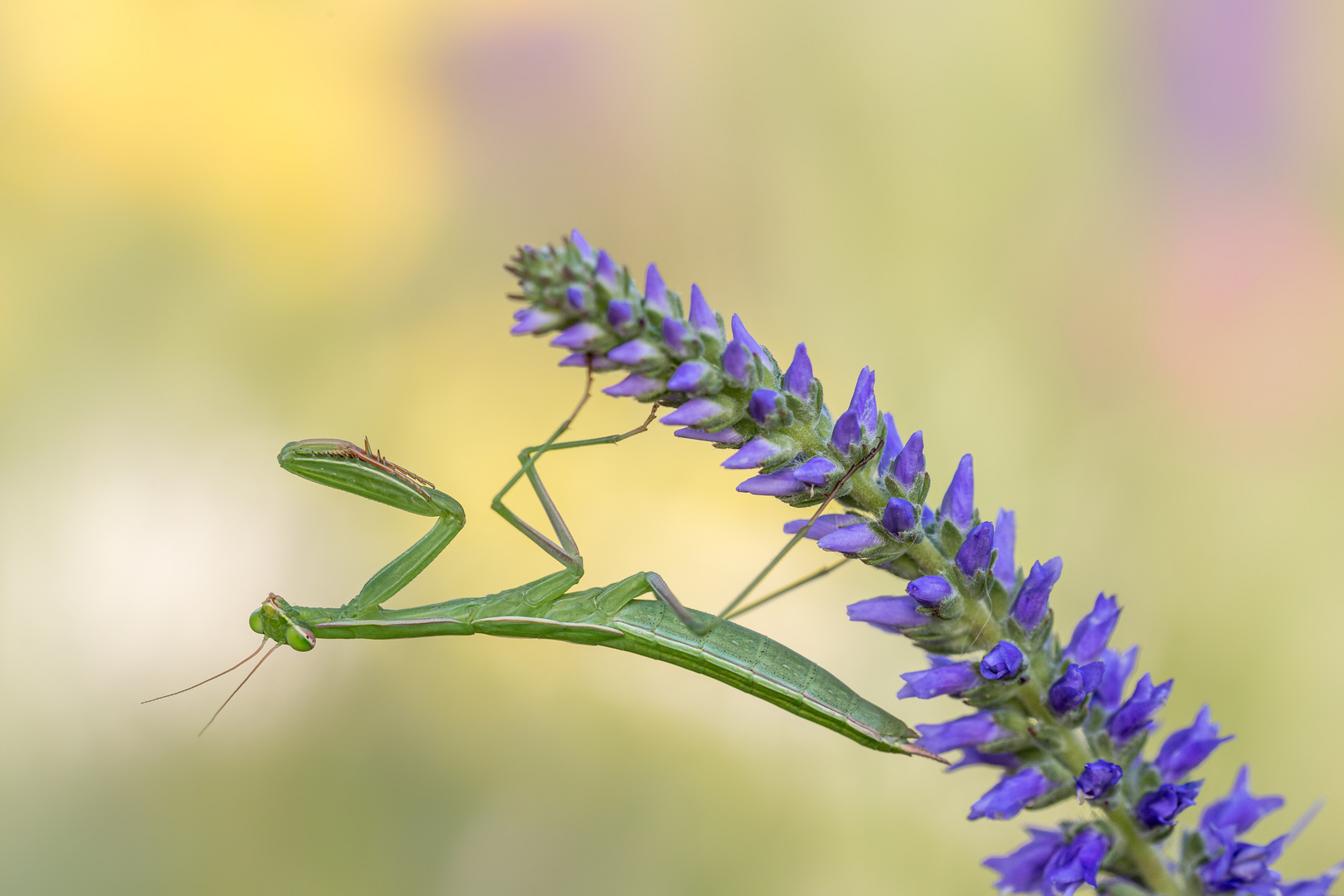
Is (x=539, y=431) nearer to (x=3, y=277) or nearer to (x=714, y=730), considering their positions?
(x=714, y=730)

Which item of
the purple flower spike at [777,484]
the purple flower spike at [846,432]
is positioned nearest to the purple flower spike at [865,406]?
the purple flower spike at [846,432]

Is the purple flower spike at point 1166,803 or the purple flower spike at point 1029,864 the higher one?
the purple flower spike at point 1166,803

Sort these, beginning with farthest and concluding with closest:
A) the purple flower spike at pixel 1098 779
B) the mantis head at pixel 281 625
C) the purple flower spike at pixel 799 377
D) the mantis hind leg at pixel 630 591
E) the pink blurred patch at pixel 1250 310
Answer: the pink blurred patch at pixel 1250 310, the mantis head at pixel 281 625, the mantis hind leg at pixel 630 591, the purple flower spike at pixel 799 377, the purple flower spike at pixel 1098 779

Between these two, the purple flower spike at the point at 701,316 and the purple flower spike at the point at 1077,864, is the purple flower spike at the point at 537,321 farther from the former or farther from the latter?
the purple flower spike at the point at 1077,864

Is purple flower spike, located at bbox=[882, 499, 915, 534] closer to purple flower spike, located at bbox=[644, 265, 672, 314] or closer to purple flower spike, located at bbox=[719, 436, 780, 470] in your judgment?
purple flower spike, located at bbox=[719, 436, 780, 470]

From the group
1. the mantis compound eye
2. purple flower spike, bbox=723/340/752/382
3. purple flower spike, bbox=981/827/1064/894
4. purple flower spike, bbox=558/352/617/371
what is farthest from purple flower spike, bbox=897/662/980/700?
the mantis compound eye

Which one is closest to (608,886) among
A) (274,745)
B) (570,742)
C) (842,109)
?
(570,742)
